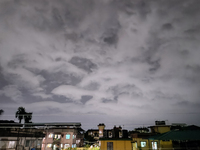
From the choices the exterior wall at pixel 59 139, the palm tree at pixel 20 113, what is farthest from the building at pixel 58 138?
the palm tree at pixel 20 113

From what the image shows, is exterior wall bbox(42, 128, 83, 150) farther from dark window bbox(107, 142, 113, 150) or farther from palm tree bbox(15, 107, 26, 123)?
dark window bbox(107, 142, 113, 150)

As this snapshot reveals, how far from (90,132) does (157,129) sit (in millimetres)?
61314

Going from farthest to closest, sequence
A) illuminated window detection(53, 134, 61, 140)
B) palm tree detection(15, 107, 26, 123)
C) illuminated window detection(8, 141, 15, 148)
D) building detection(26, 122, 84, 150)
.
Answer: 1. palm tree detection(15, 107, 26, 123)
2. illuminated window detection(53, 134, 61, 140)
3. building detection(26, 122, 84, 150)
4. illuminated window detection(8, 141, 15, 148)

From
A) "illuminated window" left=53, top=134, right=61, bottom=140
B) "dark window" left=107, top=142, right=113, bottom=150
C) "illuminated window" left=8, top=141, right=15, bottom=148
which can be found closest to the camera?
"illuminated window" left=8, top=141, right=15, bottom=148

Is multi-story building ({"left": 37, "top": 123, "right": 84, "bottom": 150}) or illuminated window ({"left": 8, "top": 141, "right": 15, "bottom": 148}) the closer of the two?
illuminated window ({"left": 8, "top": 141, "right": 15, "bottom": 148})

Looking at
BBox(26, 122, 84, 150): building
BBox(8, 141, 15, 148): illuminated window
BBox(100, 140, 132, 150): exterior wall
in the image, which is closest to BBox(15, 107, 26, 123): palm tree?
BBox(26, 122, 84, 150): building

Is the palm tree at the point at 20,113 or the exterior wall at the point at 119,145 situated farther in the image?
the palm tree at the point at 20,113

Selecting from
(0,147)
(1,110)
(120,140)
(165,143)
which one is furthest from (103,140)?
(1,110)

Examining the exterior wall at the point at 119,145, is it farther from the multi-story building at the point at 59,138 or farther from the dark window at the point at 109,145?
the multi-story building at the point at 59,138

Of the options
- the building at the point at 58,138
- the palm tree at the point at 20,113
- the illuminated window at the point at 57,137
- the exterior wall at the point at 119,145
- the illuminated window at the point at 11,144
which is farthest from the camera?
the palm tree at the point at 20,113

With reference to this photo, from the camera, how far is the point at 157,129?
37.9 m

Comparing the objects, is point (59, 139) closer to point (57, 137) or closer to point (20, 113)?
point (57, 137)

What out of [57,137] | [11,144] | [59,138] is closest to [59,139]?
[59,138]

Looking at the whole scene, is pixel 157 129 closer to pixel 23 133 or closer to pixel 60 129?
pixel 60 129
